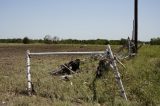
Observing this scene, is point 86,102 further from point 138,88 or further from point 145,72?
point 145,72

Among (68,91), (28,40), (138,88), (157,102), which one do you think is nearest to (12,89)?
(68,91)

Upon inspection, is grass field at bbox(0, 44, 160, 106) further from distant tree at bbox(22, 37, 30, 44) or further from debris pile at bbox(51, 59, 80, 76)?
distant tree at bbox(22, 37, 30, 44)

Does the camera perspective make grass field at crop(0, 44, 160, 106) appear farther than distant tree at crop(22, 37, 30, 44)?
No

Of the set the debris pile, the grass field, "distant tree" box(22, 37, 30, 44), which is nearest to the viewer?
the grass field

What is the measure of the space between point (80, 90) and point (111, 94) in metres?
0.99

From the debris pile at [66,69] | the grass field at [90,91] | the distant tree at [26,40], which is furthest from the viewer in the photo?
the distant tree at [26,40]

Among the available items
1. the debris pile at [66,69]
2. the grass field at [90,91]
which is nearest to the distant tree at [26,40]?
the debris pile at [66,69]

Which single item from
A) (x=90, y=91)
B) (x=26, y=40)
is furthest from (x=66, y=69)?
(x=26, y=40)

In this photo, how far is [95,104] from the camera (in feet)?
25.1

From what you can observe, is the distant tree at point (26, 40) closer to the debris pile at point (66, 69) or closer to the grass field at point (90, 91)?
the debris pile at point (66, 69)

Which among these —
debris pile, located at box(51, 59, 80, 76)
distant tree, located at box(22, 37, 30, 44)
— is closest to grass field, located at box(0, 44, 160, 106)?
debris pile, located at box(51, 59, 80, 76)

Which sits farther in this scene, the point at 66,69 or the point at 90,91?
the point at 66,69

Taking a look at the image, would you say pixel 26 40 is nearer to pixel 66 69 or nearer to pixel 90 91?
pixel 66 69

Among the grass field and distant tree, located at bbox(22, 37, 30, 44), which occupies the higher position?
distant tree, located at bbox(22, 37, 30, 44)
